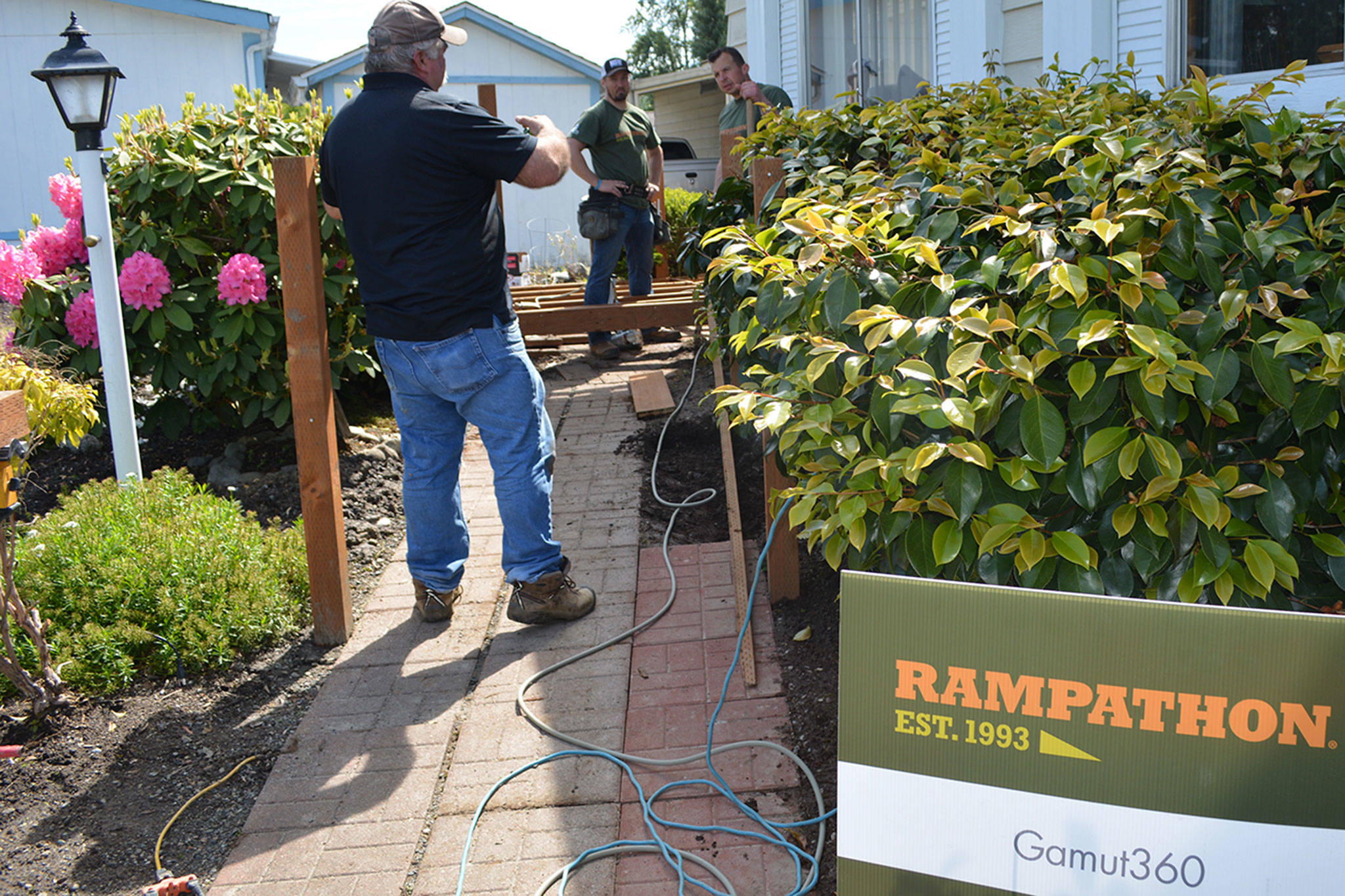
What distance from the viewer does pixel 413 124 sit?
3.33m

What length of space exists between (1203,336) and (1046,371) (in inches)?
10.2

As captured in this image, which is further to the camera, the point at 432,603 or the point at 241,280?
the point at 241,280

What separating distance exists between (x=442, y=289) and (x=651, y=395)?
113 inches

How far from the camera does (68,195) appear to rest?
5.16 meters

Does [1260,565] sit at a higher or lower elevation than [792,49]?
lower

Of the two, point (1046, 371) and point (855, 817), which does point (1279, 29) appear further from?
point (855, 817)

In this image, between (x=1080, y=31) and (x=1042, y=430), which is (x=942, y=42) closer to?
(x=1080, y=31)

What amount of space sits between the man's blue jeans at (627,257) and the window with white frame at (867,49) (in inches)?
62.2

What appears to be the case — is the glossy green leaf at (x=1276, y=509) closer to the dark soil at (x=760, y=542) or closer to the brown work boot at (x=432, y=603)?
the dark soil at (x=760, y=542)

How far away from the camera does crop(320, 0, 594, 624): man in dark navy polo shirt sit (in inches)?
133

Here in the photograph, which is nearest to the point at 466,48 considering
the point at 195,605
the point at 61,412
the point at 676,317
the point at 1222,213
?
the point at 676,317

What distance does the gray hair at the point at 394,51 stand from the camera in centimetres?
340

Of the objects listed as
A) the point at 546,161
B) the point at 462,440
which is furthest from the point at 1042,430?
the point at 462,440

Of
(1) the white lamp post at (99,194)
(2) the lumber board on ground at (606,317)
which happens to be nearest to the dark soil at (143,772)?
(1) the white lamp post at (99,194)
